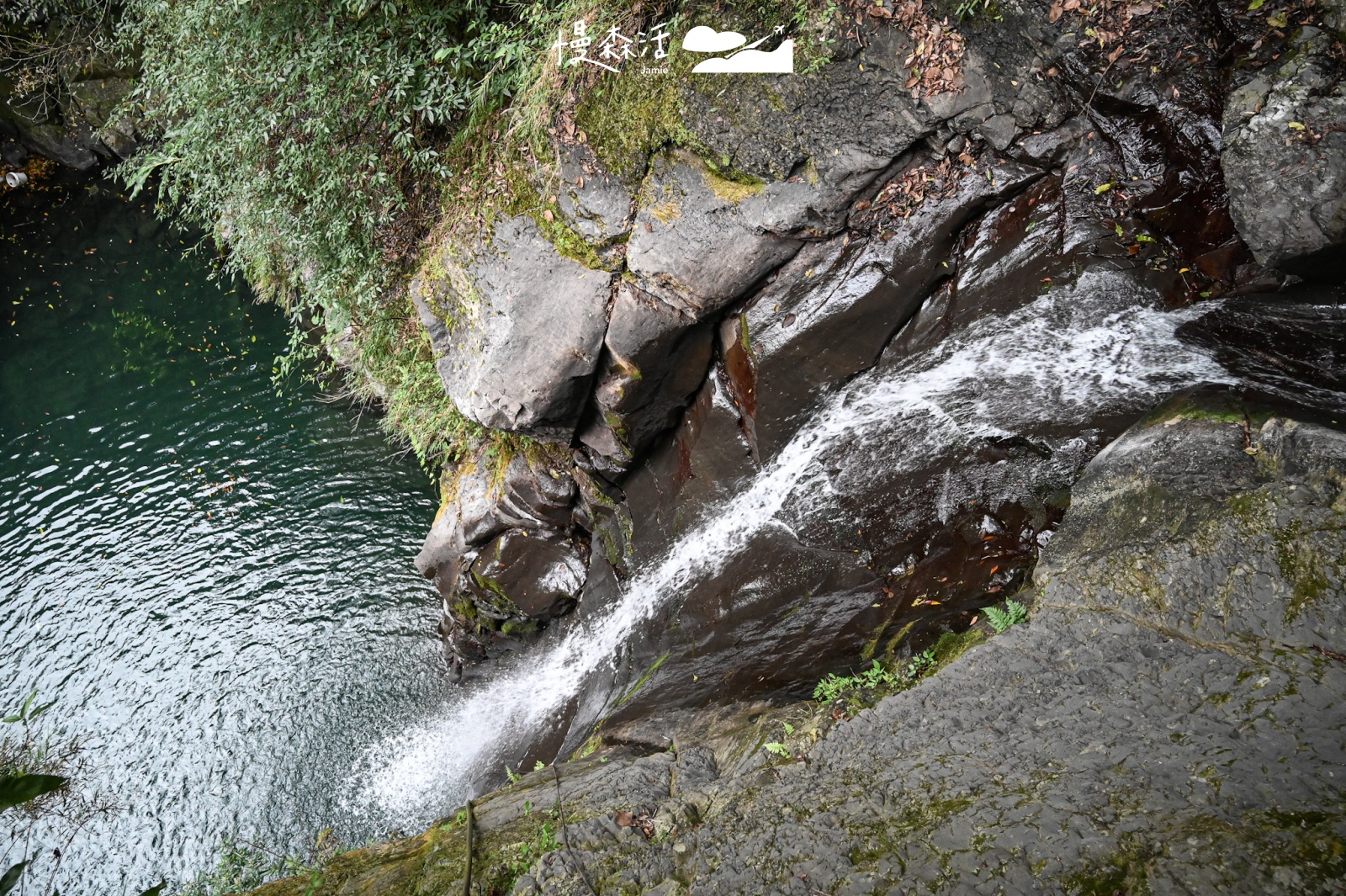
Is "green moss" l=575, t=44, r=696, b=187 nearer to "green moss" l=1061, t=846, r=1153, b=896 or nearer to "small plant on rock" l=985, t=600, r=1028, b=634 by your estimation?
"small plant on rock" l=985, t=600, r=1028, b=634

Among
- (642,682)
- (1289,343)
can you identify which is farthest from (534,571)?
(1289,343)

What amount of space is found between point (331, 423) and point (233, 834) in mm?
6839

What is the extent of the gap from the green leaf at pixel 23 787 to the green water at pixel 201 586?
6858 millimetres

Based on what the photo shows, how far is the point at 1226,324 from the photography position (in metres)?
5.43

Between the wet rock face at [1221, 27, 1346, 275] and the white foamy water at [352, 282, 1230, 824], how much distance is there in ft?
2.37

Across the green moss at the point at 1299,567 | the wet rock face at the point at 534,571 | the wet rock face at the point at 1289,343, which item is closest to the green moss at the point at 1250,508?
the green moss at the point at 1299,567

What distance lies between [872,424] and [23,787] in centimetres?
599

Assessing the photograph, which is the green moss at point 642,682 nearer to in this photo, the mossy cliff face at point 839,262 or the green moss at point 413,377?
the mossy cliff face at point 839,262

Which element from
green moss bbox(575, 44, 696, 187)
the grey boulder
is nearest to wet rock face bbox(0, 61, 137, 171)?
the grey boulder

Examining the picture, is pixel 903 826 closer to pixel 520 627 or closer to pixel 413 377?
pixel 520 627

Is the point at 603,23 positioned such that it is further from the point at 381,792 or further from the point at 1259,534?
the point at 381,792

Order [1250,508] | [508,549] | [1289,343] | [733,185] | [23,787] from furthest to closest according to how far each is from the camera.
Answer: [508,549], [733,185], [1289,343], [1250,508], [23,787]

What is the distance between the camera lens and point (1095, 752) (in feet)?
12.1

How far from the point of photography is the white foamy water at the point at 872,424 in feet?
19.0
